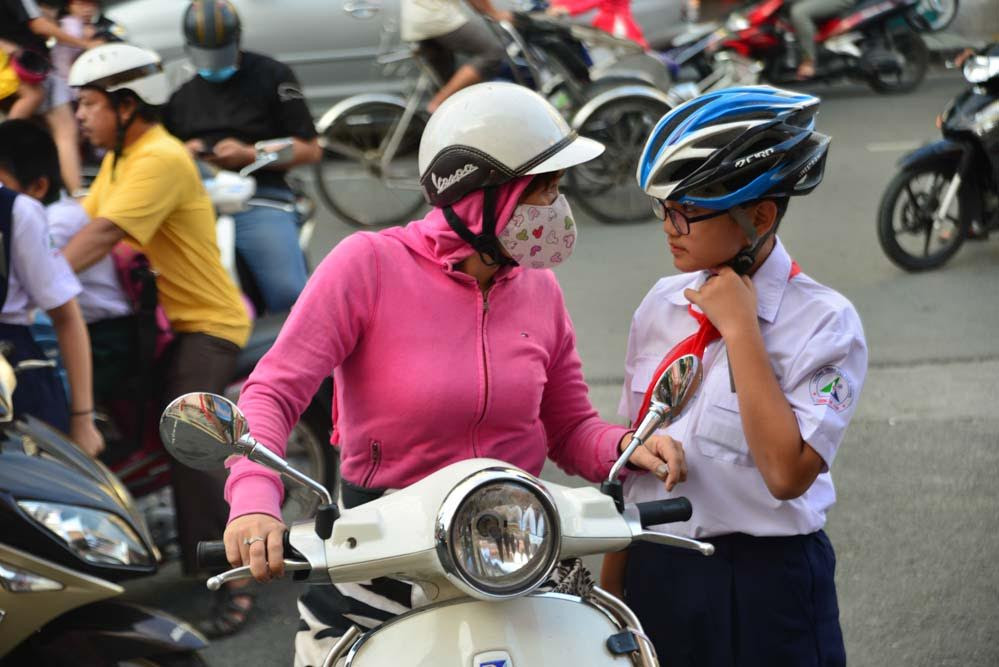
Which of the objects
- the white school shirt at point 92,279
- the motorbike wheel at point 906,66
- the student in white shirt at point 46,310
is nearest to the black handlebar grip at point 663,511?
the student in white shirt at point 46,310

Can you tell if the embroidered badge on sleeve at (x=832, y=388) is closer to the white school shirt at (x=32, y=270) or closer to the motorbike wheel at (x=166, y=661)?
the motorbike wheel at (x=166, y=661)

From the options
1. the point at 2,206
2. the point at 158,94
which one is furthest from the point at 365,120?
the point at 2,206

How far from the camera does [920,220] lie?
24.3 feet

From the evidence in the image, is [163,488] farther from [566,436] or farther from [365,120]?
[365,120]

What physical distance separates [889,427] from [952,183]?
246 centimetres

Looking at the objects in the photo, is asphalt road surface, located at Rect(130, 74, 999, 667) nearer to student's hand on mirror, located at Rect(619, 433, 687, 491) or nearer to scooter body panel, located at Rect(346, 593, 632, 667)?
student's hand on mirror, located at Rect(619, 433, 687, 491)

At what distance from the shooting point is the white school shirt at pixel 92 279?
13.7ft

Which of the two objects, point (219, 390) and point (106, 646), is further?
point (219, 390)

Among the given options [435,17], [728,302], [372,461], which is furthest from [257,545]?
[435,17]

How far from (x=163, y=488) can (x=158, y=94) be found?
53.6 inches

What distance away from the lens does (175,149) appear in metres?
4.27

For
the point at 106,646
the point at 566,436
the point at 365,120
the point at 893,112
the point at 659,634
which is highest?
the point at 566,436

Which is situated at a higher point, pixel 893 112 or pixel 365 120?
pixel 365 120

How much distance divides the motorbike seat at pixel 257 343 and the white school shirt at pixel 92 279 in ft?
1.33
